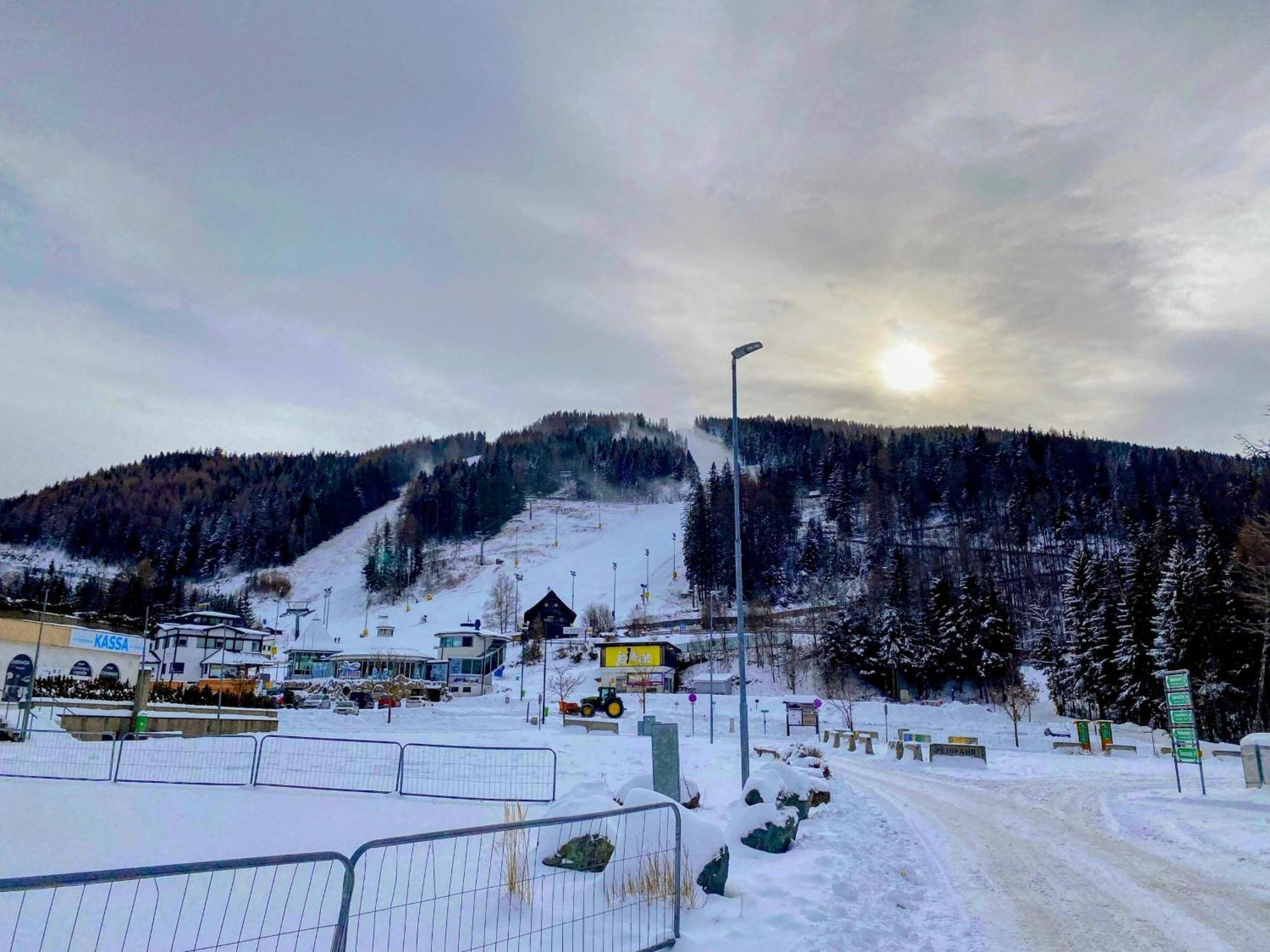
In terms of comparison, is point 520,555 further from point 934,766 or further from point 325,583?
point 934,766

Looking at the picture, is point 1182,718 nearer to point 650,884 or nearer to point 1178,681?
point 1178,681

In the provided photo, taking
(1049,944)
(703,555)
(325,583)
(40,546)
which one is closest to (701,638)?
(703,555)

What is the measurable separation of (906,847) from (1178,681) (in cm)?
1186

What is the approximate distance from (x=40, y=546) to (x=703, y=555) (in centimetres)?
15266

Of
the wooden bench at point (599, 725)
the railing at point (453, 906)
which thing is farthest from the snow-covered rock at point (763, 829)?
the wooden bench at point (599, 725)

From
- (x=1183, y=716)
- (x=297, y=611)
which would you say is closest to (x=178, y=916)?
(x=1183, y=716)

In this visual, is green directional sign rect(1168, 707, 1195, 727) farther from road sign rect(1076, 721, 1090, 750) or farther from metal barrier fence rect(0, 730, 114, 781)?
metal barrier fence rect(0, 730, 114, 781)

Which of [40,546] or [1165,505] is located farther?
[40,546]

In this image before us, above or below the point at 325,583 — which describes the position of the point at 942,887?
below

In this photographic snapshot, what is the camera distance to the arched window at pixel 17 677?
3453cm

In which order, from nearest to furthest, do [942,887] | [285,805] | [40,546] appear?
[942,887] < [285,805] < [40,546]

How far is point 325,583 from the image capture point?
15625cm

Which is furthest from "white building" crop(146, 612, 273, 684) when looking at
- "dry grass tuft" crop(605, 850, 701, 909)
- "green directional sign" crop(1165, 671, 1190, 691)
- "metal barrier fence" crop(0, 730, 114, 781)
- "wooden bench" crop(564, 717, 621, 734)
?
"dry grass tuft" crop(605, 850, 701, 909)

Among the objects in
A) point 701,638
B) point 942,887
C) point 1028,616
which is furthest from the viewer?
point 1028,616
